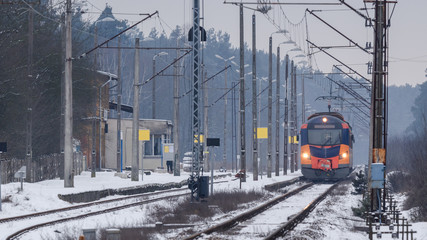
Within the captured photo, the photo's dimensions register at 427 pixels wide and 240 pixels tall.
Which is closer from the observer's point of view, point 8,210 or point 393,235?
point 393,235

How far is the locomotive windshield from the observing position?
43781mm

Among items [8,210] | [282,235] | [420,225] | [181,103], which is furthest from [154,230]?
[181,103]

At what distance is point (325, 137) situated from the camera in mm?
43906

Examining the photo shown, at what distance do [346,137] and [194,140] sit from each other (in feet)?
58.8

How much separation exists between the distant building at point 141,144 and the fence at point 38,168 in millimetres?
23316

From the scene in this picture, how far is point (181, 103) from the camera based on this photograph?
139 m

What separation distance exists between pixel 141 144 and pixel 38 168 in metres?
29.1

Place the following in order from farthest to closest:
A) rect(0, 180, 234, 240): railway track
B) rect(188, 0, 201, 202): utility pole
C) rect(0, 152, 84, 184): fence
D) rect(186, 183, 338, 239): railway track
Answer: rect(0, 152, 84, 184): fence → rect(188, 0, 201, 202): utility pole → rect(0, 180, 234, 240): railway track → rect(186, 183, 338, 239): railway track

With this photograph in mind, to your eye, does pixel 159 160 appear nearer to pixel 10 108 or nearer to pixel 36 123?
pixel 36 123

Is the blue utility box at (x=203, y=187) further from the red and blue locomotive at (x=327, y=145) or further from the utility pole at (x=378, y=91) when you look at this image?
the red and blue locomotive at (x=327, y=145)

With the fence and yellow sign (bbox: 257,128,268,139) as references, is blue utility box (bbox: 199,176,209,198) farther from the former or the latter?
yellow sign (bbox: 257,128,268,139)

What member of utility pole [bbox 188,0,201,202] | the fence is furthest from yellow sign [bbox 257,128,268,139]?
utility pole [bbox 188,0,201,202]

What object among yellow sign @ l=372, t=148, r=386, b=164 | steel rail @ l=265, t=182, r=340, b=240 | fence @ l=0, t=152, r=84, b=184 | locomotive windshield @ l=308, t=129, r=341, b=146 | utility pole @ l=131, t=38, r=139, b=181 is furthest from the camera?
locomotive windshield @ l=308, t=129, r=341, b=146

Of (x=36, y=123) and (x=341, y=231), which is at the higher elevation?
(x=36, y=123)
